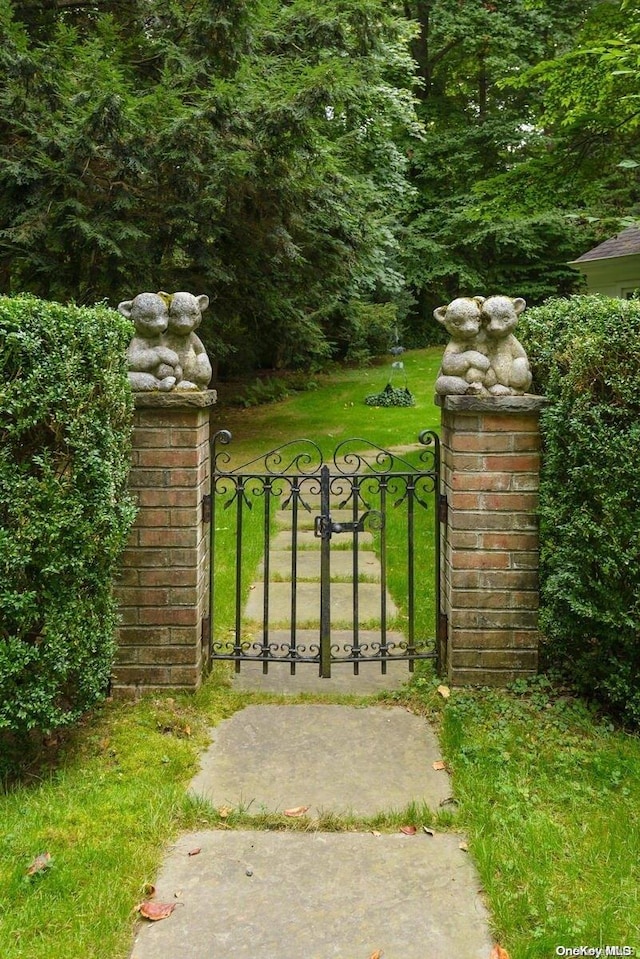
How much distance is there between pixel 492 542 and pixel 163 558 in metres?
1.44

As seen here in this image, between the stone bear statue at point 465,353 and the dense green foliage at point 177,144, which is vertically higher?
the dense green foliage at point 177,144

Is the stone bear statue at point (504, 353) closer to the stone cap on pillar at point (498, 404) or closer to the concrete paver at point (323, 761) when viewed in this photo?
the stone cap on pillar at point (498, 404)

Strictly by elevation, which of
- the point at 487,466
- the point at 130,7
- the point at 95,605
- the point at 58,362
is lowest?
the point at 95,605

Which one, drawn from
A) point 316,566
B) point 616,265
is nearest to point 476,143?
point 616,265

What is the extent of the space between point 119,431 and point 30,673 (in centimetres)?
93

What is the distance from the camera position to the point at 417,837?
2180 millimetres

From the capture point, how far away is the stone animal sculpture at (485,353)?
302 centimetres

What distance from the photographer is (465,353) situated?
307 cm

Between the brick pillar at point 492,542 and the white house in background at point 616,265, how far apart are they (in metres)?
9.31

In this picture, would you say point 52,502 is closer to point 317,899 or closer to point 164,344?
point 164,344

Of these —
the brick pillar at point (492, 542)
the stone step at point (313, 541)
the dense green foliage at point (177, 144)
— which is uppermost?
the dense green foliage at point (177, 144)

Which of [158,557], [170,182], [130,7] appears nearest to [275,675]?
[158,557]

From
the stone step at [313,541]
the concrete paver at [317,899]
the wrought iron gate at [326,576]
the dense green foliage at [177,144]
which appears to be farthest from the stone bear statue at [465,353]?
the dense green foliage at [177,144]

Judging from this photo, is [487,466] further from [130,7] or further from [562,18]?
[562,18]
